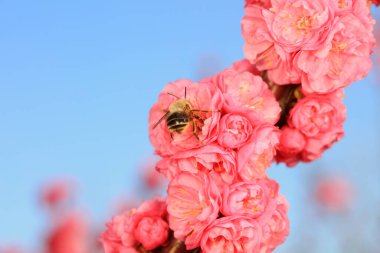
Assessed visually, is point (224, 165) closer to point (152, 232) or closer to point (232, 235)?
point (232, 235)

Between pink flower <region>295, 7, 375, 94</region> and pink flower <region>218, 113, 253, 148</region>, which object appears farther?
pink flower <region>295, 7, 375, 94</region>

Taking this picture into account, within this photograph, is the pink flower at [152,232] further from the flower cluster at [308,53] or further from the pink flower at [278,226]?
the flower cluster at [308,53]

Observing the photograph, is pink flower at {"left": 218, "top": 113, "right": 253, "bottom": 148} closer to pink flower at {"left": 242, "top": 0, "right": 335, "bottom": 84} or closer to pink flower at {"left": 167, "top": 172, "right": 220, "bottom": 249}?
pink flower at {"left": 167, "top": 172, "right": 220, "bottom": 249}

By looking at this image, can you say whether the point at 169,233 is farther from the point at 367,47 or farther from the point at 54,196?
the point at 54,196

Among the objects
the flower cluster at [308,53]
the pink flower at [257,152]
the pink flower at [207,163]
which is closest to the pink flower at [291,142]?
the flower cluster at [308,53]

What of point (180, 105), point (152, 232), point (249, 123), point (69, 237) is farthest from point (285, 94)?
point (69, 237)

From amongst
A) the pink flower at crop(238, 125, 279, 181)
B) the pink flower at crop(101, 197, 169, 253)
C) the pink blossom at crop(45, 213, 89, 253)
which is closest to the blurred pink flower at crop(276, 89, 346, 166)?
the pink flower at crop(238, 125, 279, 181)

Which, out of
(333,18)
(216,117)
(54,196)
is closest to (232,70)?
(216,117)
